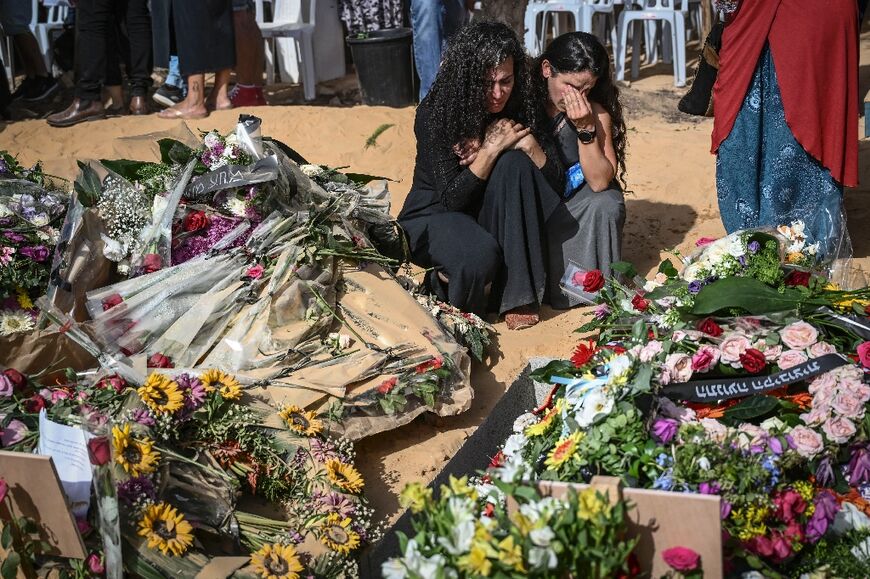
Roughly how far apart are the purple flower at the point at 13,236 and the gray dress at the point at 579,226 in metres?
2.26

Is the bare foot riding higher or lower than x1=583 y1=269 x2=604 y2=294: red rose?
higher

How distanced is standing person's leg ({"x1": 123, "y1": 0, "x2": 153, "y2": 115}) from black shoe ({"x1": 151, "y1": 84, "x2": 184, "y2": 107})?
10 centimetres

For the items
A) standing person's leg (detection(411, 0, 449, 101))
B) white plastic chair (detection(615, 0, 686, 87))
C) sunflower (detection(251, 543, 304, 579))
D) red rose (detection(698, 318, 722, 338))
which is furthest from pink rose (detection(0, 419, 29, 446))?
white plastic chair (detection(615, 0, 686, 87))

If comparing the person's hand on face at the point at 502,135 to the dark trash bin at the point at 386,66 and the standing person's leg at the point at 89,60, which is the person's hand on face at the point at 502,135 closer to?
the dark trash bin at the point at 386,66

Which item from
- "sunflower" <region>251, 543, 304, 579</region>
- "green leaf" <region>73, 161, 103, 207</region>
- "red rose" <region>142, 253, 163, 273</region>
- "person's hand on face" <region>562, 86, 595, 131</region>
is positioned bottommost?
"sunflower" <region>251, 543, 304, 579</region>

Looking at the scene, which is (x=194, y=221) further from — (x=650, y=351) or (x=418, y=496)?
(x=418, y=496)

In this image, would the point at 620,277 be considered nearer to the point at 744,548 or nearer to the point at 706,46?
the point at 706,46

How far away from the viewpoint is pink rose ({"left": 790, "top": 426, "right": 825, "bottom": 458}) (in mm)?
2232

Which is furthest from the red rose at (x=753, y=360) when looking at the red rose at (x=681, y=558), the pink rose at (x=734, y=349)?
the red rose at (x=681, y=558)

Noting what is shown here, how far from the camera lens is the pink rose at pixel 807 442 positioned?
2.23 meters

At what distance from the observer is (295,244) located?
11.6ft

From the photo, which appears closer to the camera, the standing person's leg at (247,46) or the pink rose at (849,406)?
the pink rose at (849,406)

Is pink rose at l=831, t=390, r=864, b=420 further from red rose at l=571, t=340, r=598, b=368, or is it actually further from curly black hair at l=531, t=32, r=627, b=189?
curly black hair at l=531, t=32, r=627, b=189

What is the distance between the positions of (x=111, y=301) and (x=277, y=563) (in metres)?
1.38
